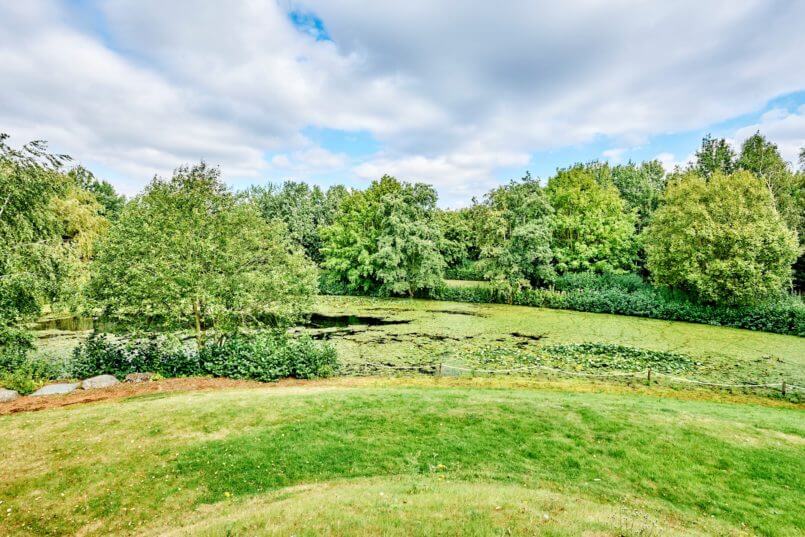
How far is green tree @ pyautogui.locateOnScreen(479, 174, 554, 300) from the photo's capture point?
33906 millimetres

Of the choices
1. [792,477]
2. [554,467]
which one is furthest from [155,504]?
[792,477]

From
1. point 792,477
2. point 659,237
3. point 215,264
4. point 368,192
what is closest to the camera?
point 792,477

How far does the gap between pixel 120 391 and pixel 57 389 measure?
1708 millimetres

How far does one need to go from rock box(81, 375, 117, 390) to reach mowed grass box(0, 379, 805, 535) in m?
2.42

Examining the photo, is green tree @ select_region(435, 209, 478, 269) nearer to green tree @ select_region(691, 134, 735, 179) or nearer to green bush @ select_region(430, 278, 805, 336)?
green bush @ select_region(430, 278, 805, 336)

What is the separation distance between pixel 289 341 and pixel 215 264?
395 cm

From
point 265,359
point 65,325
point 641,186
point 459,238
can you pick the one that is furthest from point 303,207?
point 265,359

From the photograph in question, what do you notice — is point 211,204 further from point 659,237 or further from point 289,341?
point 659,237

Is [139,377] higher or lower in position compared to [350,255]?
lower

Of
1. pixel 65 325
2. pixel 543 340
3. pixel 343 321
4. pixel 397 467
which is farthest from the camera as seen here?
Result: pixel 343 321

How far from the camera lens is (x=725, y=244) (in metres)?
25.0

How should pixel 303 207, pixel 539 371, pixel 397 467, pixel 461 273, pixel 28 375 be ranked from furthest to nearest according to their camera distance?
pixel 303 207, pixel 461 273, pixel 539 371, pixel 28 375, pixel 397 467

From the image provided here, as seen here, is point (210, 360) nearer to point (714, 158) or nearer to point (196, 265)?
point (196, 265)

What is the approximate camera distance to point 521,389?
12.8m
